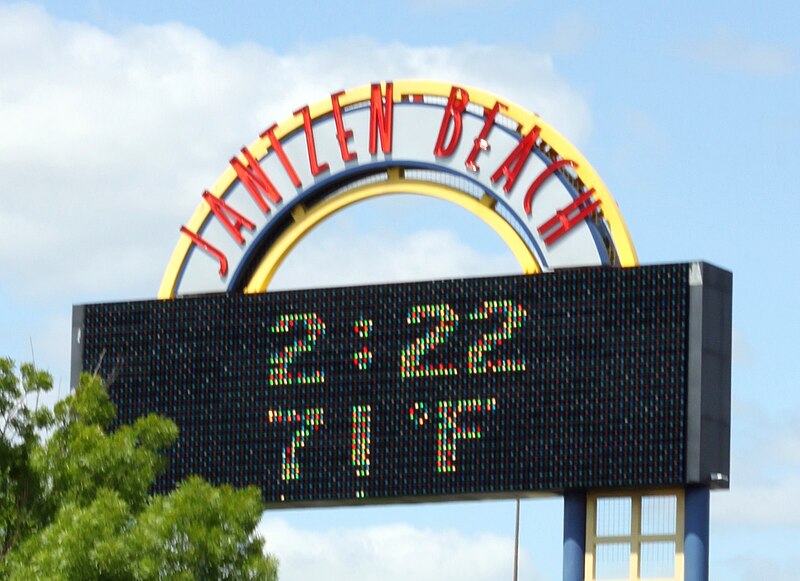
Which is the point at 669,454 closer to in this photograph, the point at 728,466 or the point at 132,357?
the point at 728,466

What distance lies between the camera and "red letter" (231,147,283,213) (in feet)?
135

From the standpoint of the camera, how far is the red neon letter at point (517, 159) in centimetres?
3850

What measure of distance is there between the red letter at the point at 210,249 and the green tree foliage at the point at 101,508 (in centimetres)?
996

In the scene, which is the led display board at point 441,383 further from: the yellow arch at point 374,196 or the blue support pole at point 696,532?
the yellow arch at point 374,196

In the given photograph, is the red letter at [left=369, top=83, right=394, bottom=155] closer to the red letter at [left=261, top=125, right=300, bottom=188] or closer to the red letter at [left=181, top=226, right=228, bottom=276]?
the red letter at [left=261, top=125, right=300, bottom=188]

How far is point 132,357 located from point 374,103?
19.0ft

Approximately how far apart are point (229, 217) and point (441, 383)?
18.0 ft

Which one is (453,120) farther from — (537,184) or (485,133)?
(537,184)

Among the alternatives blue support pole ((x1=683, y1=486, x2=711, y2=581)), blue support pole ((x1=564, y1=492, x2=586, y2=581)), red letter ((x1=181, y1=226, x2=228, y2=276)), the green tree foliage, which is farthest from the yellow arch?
the green tree foliage

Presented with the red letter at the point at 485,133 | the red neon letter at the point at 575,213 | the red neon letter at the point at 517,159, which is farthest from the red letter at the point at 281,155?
the red neon letter at the point at 575,213

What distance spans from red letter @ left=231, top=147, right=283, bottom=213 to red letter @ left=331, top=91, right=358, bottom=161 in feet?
4.77

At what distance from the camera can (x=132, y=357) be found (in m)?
41.0

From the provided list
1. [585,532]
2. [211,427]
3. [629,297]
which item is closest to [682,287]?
[629,297]

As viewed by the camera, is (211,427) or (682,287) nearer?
(682,287)
